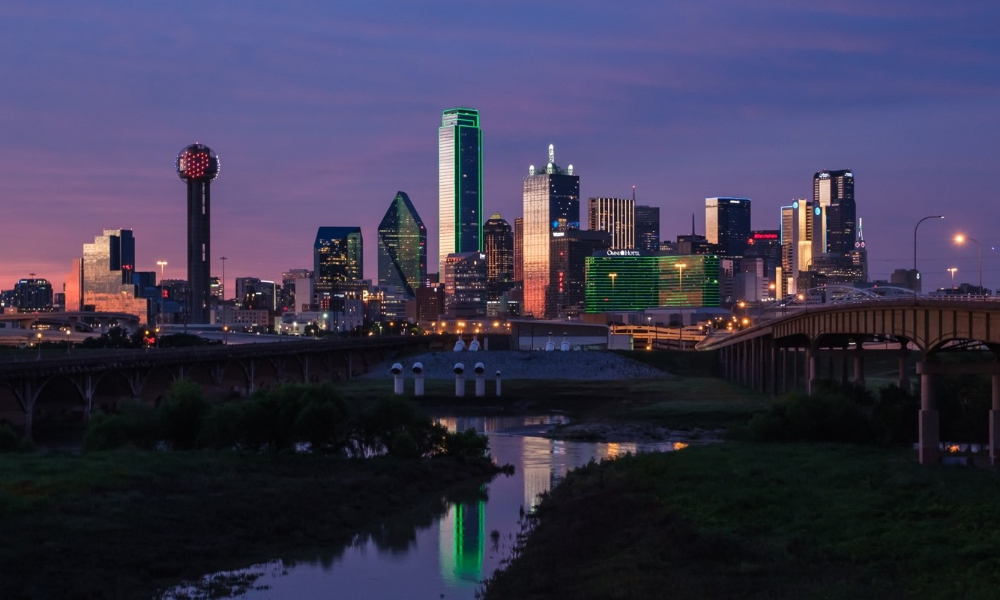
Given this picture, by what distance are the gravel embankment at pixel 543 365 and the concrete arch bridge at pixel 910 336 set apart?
1207 inches

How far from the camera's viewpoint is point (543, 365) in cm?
16288

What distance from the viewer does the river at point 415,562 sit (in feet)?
127

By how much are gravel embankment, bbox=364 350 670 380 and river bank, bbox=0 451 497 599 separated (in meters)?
93.0

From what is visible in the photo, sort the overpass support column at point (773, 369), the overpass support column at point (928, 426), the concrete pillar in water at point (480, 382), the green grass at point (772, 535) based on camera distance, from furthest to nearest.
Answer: the concrete pillar in water at point (480, 382)
the overpass support column at point (773, 369)
the overpass support column at point (928, 426)
the green grass at point (772, 535)

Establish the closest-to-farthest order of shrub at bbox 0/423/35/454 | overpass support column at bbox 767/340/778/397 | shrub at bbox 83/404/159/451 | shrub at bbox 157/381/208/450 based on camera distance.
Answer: shrub at bbox 0/423/35/454
shrub at bbox 83/404/159/451
shrub at bbox 157/381/208/450
overpass support column at bbox 767/340/778/397

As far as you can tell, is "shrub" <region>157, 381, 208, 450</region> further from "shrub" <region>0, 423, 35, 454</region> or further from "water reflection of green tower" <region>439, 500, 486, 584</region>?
"water reflection of green tower" <region>439, 500, 486, 584</region>

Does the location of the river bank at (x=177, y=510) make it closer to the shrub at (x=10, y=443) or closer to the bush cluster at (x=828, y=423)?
the shrub at (x=10, y=443)

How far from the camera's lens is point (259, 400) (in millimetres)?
68562

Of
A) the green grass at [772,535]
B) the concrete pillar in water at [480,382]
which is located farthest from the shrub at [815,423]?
the concrete pillar in water at [480,382]

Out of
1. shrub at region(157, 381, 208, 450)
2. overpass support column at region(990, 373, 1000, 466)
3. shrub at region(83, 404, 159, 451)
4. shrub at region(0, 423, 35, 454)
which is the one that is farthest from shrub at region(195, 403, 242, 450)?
overpass support column at region(990, 373, 1000, 466)

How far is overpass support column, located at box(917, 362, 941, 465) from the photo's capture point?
58791 millimetres

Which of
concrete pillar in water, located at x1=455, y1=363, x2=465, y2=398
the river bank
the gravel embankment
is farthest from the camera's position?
the gravel embankment

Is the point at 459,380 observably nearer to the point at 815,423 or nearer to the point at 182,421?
the point at 182,421

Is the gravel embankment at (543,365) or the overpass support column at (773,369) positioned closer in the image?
the overpass support column at (773,369)
